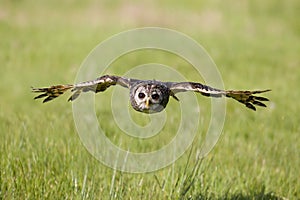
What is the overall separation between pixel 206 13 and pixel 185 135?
13350mm

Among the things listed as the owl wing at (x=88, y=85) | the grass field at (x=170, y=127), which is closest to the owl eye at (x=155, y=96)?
the owl wing at (x=88, y=85)

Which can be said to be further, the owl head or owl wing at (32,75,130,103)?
owl wing at (32,75,130,103)

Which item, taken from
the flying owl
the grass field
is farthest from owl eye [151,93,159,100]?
the grass field

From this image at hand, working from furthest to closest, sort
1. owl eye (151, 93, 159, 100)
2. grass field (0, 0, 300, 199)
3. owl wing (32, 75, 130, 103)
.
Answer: grass field (0, 0, 300, 199) < owl wing (32, 75, 130, 103) < owl eye (151, 93, 159, 100)

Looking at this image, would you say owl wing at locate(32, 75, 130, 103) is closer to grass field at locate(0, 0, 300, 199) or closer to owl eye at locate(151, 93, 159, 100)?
owl eye at locate(151, 93, 159, 100)

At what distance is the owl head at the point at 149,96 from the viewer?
357cm

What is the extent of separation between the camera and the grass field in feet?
15.1

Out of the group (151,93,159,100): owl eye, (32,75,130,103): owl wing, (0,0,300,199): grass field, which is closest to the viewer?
(151,93,159,100): owl eye

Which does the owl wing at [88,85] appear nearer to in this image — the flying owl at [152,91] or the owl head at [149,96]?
the flying owl at [152,91]

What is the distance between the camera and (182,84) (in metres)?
3.80

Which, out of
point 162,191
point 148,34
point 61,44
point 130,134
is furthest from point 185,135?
point 148,34

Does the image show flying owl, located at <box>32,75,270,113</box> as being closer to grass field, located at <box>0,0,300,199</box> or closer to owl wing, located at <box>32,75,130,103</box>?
owl wing, located at <box>32,75,130,103</box>

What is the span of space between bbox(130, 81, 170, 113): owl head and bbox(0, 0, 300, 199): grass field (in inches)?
21.2

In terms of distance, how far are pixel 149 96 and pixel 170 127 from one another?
4.16 metres
